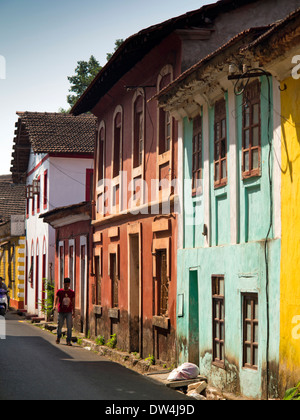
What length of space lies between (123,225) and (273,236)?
376 inches

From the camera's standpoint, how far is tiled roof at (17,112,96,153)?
1297 inches

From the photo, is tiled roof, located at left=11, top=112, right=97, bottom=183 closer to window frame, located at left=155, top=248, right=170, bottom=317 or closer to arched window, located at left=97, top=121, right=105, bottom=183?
arched window, located at left=97, top=121, right=105, bottom=183

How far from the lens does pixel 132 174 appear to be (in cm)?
1952

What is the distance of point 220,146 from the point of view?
13555mm

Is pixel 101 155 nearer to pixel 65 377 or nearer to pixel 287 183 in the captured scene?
pixel 65 377

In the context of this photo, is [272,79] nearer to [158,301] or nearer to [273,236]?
[273,236]

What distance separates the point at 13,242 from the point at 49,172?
36.6ft

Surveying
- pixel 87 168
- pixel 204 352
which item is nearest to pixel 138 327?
pixel 204 352

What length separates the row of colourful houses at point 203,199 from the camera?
10930mm

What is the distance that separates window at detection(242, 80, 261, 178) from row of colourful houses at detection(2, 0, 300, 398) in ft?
0.08

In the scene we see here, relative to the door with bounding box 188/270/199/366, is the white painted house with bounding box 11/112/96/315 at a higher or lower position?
higher

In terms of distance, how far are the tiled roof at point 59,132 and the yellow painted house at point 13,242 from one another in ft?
17.3

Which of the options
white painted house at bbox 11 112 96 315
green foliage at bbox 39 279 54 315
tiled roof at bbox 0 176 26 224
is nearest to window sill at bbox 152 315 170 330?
green foliage at bbox 39 279 54 315

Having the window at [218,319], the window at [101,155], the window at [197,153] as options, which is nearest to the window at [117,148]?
the window at [101,155]
